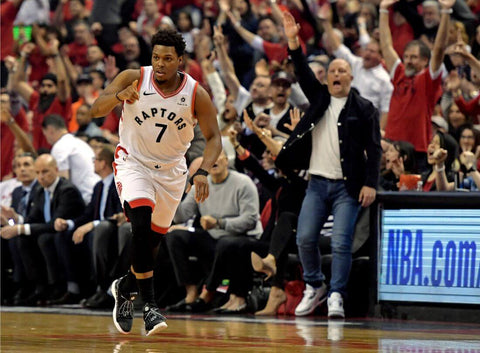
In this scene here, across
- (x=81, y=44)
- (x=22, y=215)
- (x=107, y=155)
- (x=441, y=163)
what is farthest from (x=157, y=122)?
(x=81, y=44)

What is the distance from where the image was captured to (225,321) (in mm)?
9938

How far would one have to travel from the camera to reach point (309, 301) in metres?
10.7

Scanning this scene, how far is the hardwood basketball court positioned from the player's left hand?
1.20 m

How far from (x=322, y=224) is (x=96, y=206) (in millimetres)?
3591

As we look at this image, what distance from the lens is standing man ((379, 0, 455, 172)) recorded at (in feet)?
39.6

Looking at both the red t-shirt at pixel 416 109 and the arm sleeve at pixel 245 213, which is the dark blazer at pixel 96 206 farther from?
the red t-shirt at pixel 416 109

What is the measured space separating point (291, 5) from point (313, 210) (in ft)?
21.7

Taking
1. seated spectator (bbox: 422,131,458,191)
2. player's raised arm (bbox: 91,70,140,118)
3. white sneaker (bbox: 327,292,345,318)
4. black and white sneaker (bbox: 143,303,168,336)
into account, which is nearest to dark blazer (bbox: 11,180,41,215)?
white sneaker (bbox: 327,292,345,318)

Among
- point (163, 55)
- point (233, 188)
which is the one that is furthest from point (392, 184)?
point (163, 55)

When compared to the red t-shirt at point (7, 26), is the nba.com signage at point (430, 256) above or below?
below

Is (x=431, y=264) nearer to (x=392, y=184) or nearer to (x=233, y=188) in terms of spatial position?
(x=392, y=184)

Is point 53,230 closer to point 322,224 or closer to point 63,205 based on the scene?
point 63,205

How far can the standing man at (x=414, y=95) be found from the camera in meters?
12.1

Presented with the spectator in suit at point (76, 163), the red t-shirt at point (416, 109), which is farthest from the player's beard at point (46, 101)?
the red t-shirt at point (416, 109)
